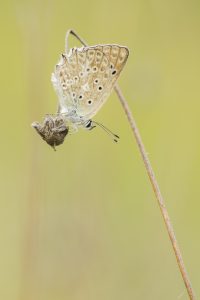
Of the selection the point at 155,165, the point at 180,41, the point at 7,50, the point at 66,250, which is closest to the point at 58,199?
the point at 66,250

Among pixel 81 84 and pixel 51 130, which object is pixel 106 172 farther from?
pixel 51 130

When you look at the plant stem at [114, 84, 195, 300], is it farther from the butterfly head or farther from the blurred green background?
the blurred green background

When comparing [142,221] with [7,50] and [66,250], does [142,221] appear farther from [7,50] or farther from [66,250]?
[7,50]

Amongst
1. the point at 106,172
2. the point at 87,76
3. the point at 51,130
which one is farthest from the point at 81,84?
the point at 106,172

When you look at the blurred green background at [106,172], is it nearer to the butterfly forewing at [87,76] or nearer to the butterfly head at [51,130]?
the butterfly forewing at [87,76]

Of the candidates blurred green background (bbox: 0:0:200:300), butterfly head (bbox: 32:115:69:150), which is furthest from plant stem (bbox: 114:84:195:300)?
blurred green background (bbox: 0:0:200:300)

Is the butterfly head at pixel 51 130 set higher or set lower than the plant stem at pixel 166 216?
higher

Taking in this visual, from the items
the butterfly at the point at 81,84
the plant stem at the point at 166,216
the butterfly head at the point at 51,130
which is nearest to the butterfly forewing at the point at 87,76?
the butterfly at the point at 81,84
